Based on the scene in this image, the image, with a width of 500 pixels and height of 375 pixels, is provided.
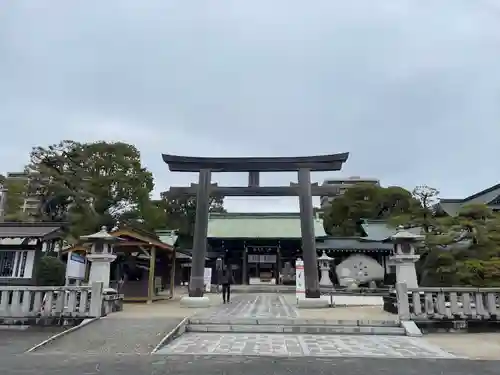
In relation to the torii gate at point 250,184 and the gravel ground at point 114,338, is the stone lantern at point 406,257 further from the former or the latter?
the gravel ground at point 114,338

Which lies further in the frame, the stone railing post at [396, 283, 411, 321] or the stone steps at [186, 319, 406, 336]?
the stone railing post at [396, 283, 411, 321]

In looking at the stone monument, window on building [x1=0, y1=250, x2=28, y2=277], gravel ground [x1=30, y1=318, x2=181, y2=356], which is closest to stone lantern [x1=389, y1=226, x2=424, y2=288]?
gravel ground [x1=30, y1=318, x2=181, y2=356]

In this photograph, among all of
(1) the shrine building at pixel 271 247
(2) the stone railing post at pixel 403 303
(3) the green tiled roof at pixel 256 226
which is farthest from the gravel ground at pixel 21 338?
(3) the green tiled roof at pixel 256 226

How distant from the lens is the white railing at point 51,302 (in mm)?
10703

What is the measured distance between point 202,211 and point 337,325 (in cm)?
825

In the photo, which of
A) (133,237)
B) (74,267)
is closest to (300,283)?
(133,237)

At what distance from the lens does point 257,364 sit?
637 centimetres

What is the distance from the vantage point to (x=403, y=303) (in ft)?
35.0

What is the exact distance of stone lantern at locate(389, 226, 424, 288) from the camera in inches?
491

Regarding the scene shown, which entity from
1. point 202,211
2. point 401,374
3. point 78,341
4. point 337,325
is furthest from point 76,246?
point 401,374

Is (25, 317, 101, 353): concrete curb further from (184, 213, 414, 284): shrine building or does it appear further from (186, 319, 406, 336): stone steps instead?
A: (184, 213, 414, 284): shrine building

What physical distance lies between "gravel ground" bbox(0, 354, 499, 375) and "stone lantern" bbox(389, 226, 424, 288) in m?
5.79

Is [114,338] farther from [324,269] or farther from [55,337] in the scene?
[324,269]

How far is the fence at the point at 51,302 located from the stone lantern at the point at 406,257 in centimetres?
883
